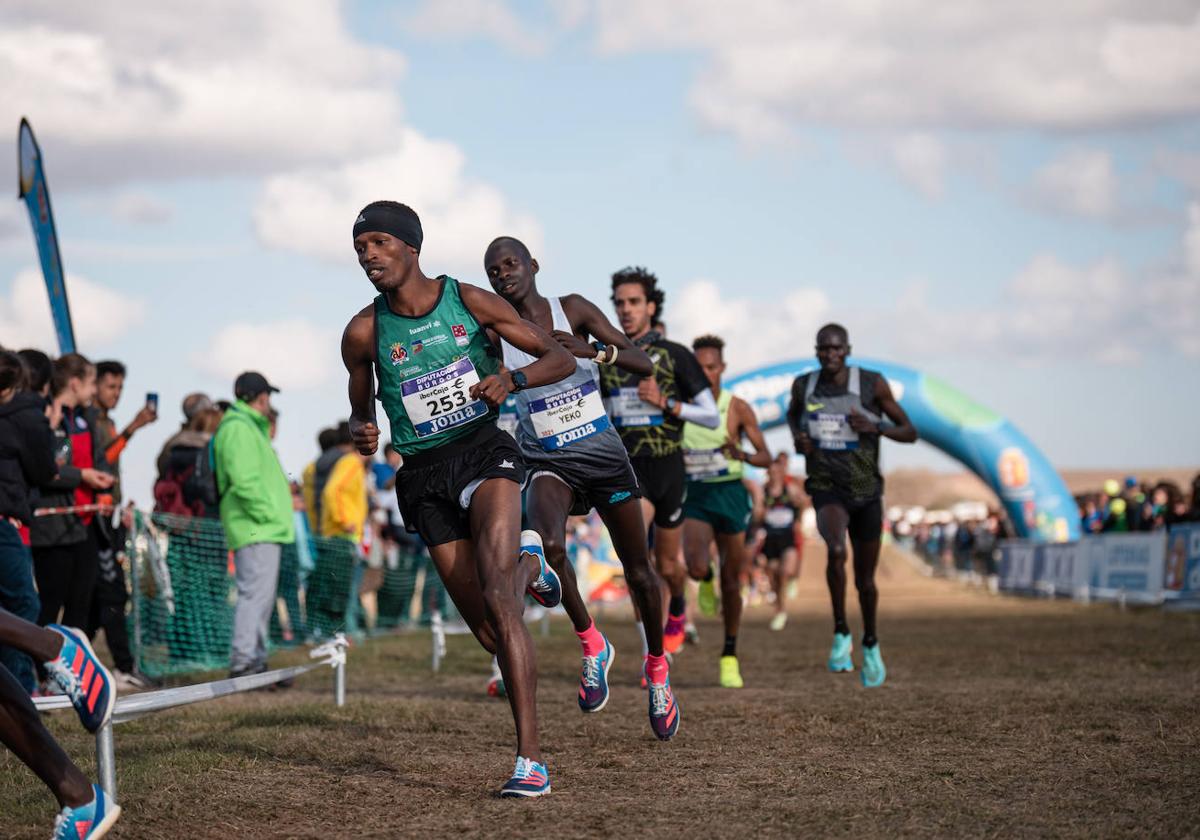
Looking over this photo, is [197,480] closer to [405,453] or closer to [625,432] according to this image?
[625,432]

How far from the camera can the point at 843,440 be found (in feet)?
35.2

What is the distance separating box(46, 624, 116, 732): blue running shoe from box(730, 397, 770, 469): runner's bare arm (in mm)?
7377

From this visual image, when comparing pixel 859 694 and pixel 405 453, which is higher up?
pixel 405 453

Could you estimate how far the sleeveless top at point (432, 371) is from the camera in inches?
232

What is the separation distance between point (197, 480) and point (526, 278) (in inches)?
238

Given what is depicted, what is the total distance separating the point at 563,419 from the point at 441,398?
1740 millimetres

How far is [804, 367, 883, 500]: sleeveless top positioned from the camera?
34.9 ft

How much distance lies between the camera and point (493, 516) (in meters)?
5.78

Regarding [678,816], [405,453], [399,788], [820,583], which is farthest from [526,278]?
[820,583]

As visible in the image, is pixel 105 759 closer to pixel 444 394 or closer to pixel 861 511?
pixel 444 394

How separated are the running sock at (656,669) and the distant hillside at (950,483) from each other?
11709cm

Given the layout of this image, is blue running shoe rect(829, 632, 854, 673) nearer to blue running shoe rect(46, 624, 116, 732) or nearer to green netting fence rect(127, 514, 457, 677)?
green netting fence rect(127, 514, 457, 677)

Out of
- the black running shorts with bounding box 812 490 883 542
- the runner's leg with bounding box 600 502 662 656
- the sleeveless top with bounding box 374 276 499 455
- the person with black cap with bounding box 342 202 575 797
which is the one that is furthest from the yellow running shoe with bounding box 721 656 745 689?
the sleeveless top with bounding box 374 276 499 455

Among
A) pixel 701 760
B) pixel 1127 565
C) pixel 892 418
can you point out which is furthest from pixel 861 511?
pixel 1127 565
